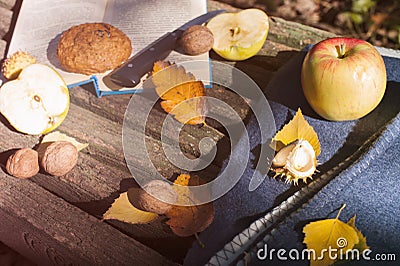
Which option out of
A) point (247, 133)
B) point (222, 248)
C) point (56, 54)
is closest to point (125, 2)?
point (56, 54)

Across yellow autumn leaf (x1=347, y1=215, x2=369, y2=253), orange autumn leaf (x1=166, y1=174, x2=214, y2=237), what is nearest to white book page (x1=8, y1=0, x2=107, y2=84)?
orange autumn leaf (x1=166, y1=174, x2=214, y2=237)

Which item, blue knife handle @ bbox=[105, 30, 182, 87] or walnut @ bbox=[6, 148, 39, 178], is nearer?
walnut @ bbox=[6, 148, 39, 178]

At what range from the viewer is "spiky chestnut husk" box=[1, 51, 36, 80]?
140 cm

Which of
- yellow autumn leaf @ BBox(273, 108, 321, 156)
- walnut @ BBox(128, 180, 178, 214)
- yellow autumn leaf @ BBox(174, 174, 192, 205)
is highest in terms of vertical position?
yellow autumn leaf @ BBox(273, 108, 321, 156)

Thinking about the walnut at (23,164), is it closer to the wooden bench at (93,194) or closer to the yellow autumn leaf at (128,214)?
the wooden bench at (93,194)

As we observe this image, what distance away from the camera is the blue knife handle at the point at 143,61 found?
143 cm

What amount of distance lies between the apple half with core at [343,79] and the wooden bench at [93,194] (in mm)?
187

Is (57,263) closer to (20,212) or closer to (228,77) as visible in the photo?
(20,212)

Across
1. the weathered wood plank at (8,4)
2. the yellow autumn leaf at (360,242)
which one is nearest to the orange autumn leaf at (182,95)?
the yellow autumn leaf at (360,242)

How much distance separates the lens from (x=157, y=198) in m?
1.10

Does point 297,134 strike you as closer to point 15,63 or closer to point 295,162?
point 295,162

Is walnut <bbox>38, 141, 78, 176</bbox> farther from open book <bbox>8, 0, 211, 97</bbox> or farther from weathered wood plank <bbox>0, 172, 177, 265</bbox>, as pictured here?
open book <bbox>8, 0, 211, 97</bbox>

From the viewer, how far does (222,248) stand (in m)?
1.03

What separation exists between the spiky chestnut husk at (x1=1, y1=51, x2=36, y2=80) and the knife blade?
209 millimetres
